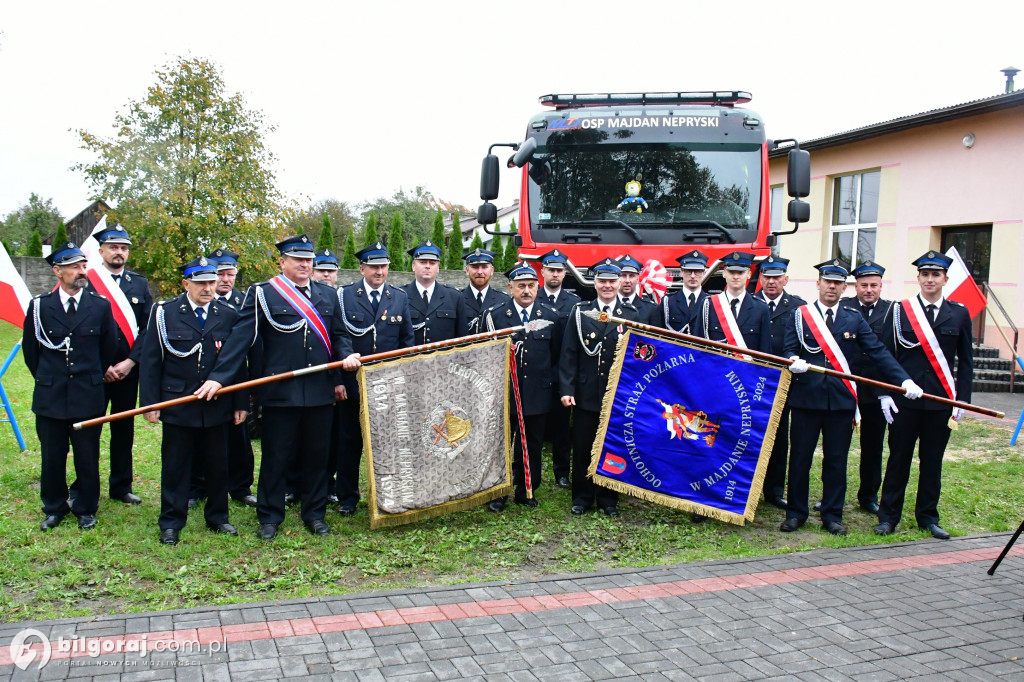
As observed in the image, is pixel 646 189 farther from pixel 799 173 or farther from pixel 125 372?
pixel 125 372

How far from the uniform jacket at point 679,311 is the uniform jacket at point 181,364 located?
141 inches

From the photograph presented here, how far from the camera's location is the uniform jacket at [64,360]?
5203 mm

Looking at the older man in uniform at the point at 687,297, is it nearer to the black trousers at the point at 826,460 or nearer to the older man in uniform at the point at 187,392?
the black trousers at the point at 826,460

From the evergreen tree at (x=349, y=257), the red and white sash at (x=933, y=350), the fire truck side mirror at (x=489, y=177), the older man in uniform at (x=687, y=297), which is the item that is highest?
the fire truck side mirror at (x=489, y=177)

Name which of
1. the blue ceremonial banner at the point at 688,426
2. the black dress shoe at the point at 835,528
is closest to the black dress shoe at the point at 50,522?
the blue ceremonial banner at the point at 688,426

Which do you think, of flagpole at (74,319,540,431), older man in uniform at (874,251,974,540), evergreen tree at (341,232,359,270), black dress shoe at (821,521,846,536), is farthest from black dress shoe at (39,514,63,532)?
evergreen tree at (341,232,359,270)

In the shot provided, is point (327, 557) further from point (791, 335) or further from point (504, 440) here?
point (791, 335)

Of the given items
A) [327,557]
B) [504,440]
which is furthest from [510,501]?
[327,557]

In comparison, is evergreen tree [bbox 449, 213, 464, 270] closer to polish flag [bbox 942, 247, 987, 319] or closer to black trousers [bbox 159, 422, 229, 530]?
polish flag [bbox 942, 247, 987, 319]

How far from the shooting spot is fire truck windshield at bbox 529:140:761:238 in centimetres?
795

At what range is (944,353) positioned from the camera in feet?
18.9

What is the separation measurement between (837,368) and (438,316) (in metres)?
3.10

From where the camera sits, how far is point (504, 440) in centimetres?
587

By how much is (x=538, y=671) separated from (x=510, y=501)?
2.79 m
